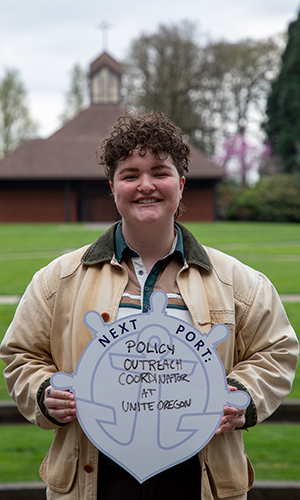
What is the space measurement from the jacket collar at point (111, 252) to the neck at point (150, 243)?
0.21 ft

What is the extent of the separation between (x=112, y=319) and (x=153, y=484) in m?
0.58

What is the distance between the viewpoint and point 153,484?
1.85m

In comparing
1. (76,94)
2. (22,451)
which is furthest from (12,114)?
(22,451)

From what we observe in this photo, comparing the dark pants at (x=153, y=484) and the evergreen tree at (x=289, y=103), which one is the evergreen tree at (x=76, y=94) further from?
the dark pants at (x=153, y=484)

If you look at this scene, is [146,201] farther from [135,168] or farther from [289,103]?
[289,103]

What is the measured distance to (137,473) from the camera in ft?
5.76

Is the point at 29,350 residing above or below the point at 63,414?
above

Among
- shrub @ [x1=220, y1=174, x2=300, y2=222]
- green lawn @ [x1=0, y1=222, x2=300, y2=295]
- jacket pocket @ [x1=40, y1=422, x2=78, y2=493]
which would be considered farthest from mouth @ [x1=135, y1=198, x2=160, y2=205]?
shrub @ [x1=220, y1=174, x2=300, y2=222]

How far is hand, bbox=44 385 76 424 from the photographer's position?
176 centimetres

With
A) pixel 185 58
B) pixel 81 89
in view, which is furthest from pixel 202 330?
pixel 81 89

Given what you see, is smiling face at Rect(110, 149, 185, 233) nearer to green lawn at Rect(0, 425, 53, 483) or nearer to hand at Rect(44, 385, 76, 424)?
hand at Rect(44, 385, 76, 424)

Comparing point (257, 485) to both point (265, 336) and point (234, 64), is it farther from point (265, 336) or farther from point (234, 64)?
point (234, 64)

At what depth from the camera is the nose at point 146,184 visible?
190cm

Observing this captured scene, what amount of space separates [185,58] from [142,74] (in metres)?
3.57
